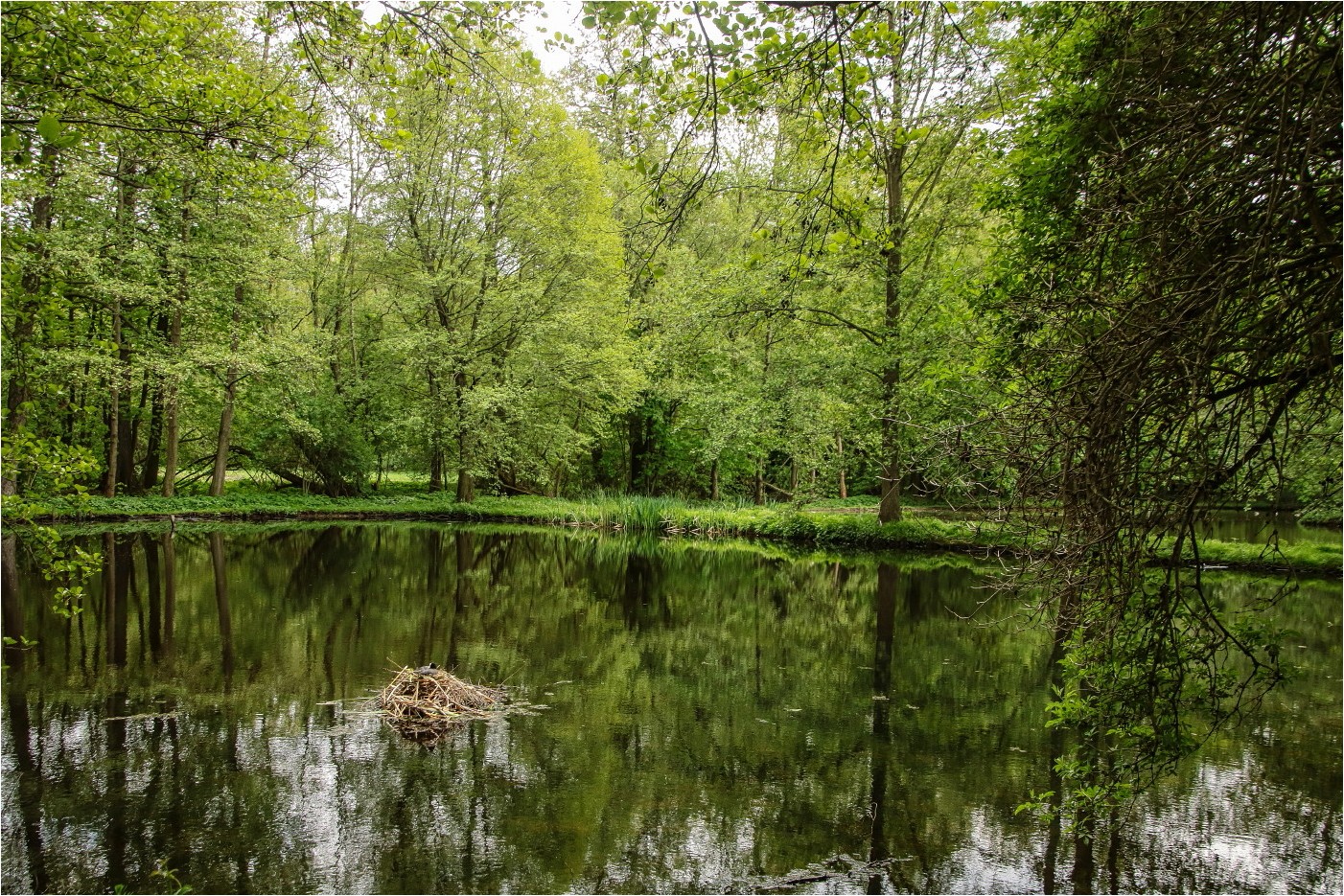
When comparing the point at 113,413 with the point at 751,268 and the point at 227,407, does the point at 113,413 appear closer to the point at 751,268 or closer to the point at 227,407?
the point at 227,407

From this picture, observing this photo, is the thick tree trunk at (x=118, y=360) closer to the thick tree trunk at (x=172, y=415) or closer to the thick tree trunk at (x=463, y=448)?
the thick tree trunk at (x=172, y=415)

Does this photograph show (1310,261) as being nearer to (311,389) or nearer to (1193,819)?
(1193,819)

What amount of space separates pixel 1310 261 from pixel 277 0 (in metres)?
4.93

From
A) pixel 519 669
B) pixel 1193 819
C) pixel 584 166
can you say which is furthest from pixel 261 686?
pixel 584 166

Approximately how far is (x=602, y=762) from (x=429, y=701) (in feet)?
6.31

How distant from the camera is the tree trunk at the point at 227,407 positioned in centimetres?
2166

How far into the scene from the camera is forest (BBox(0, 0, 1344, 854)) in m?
3.05

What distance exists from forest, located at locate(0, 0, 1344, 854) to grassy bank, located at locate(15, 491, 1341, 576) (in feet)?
3.33

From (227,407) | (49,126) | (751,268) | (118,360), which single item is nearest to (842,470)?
(227,407)

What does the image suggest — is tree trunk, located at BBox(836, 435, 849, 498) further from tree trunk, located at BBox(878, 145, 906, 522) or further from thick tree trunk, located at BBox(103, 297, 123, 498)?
thick tree trunk, located at BBox(103, 297, 123, 498)

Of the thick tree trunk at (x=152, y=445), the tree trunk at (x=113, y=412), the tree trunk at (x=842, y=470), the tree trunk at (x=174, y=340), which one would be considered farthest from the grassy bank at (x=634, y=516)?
the thick tree trunk at (x=152, y=445)

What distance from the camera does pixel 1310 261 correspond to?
9.03ft

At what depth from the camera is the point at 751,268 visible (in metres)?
4.12

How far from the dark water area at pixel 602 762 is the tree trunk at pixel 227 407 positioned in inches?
428
